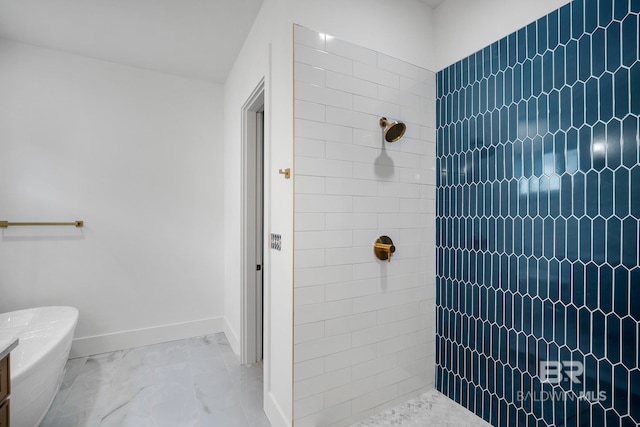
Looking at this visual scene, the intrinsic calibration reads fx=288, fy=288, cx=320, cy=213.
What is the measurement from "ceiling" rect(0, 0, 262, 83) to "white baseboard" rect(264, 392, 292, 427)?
244cm

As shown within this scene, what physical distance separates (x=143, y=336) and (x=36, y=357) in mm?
1307

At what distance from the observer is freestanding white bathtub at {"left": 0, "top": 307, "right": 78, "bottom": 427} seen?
1.35m

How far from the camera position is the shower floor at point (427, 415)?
159cm

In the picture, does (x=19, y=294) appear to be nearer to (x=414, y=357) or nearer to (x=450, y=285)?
(x=414, y=357)

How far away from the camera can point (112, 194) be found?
2.60 meters

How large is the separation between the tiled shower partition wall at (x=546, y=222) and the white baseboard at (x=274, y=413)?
3.41 feet

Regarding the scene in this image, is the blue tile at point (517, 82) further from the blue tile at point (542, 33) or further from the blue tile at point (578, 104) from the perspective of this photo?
the blue tile at point (578, 104)

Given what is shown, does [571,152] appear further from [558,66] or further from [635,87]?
[558,66]

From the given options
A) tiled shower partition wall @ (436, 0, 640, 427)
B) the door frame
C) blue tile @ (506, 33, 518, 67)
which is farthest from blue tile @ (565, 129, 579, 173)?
the door frame

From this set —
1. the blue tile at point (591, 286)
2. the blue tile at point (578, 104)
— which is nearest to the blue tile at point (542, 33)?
the blue tile at point (578, 104)

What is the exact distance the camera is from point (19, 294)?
2301 millimetres

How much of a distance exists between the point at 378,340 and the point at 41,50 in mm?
3403

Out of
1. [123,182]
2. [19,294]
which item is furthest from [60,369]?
[123,182]

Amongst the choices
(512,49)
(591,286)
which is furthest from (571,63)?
(591,286)
